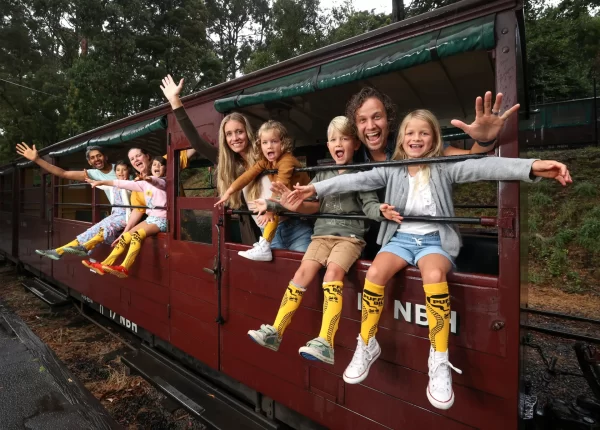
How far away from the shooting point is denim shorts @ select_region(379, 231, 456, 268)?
6.06ft

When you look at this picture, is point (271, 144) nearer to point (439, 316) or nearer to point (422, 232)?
point (422, 232)

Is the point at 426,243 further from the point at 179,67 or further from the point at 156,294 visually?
the point at 179,67

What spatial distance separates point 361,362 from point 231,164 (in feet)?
6.06

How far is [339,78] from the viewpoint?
215 cm

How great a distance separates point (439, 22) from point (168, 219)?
9.84ft

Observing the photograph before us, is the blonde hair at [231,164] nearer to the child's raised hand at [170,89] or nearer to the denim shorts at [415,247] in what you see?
the child's raised hand at [170,89]

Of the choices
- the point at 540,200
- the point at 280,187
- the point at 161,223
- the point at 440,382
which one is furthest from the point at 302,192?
the point at 540,200

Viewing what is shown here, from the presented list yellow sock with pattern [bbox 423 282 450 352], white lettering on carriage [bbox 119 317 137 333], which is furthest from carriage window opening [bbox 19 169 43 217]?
yellow sock with pattern [bbox 423 282 450 352]

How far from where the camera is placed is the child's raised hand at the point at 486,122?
1.64 meters

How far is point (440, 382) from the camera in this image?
1.63 m

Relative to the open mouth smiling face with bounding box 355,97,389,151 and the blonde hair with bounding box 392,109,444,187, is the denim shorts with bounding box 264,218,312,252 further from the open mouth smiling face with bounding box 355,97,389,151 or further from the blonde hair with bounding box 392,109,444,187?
the blonde hair with bounding box 392,109,444,187

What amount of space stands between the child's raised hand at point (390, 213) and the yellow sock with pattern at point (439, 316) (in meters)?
0.38

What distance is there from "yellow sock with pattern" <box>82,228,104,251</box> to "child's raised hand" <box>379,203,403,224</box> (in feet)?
13.0

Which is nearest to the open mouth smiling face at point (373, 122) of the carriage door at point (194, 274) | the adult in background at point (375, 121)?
the adult in background at point (375, 121)
